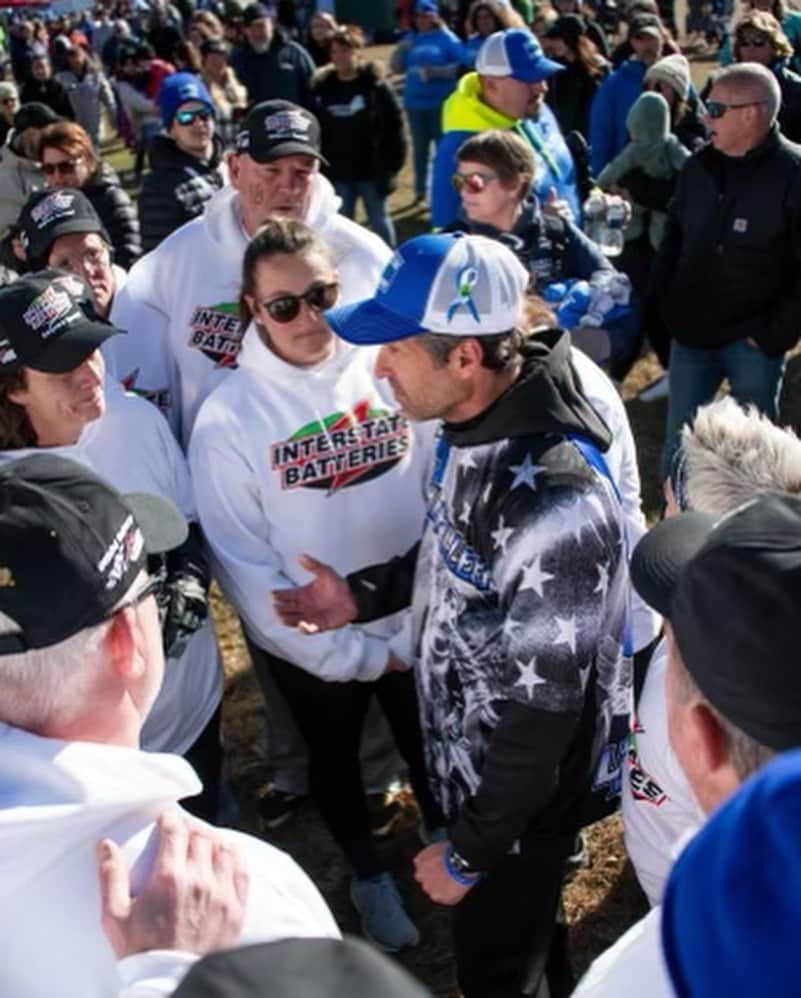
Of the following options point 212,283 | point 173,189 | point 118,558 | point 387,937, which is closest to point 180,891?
point 118,558

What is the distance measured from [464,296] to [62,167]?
Answer: 10.8ft

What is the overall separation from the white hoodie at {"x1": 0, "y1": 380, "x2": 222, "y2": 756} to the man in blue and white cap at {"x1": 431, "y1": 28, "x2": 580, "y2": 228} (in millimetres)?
2595

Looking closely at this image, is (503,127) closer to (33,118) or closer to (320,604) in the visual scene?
(33,118)

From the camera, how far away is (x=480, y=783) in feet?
7.54

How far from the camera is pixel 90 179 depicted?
5168 millimetres

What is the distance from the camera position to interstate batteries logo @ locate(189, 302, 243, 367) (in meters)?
3.60

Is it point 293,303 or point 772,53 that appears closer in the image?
point 293,303

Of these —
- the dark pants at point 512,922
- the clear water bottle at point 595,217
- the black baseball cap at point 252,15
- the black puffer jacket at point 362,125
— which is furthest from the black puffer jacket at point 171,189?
the black baseball cap at point 252,15

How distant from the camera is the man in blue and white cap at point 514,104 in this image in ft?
16.7

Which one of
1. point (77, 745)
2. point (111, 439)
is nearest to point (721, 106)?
point (111, 439)

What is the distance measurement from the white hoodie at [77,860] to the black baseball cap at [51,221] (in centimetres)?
249

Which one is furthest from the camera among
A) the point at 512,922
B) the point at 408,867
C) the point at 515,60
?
the point at 515,60

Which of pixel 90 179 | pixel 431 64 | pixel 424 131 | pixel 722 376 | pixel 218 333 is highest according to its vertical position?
pixel 218 333

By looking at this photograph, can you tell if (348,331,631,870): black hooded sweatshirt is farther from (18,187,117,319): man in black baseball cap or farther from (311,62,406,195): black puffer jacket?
(311,62,406,195): black puffer jacket
